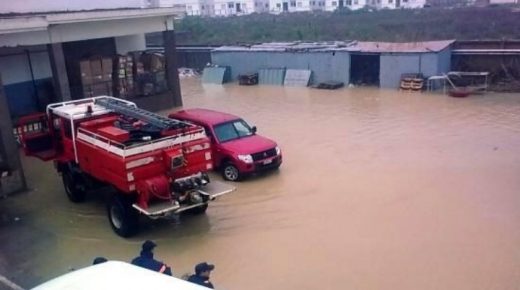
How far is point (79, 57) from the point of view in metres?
21.6

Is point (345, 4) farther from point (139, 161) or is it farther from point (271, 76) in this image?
point (139, 161)

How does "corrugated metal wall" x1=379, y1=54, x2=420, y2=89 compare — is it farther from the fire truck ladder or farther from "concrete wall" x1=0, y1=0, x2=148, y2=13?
the fire truck ladder

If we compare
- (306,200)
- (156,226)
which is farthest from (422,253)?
(156,226)

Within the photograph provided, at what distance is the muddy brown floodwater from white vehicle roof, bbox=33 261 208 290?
4131 millimetres

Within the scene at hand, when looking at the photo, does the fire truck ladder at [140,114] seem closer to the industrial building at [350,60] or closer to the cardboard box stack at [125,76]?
the cardboard box stack at [125,76]

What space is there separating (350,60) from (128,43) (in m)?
11.3

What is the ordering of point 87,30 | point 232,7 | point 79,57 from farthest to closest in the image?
point 232,7 < point 79,57 < point 87,30

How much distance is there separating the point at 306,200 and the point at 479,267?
4292 millimetres

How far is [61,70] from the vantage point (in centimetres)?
1773

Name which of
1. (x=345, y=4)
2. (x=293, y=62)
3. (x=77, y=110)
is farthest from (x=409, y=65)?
(x=345, y=4)

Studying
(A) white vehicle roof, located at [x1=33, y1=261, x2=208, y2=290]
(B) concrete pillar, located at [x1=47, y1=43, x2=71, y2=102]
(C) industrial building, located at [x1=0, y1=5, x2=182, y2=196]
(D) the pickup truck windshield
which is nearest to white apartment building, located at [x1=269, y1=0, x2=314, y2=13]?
(C) industrial building, located at [x1=0, y1=5, x2=182, y2=196]

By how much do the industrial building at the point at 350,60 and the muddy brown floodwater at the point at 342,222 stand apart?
7688mm

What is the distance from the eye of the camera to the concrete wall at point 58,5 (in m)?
18.8

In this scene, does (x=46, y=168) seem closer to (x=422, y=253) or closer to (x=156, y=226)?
(x=156, y=226)
